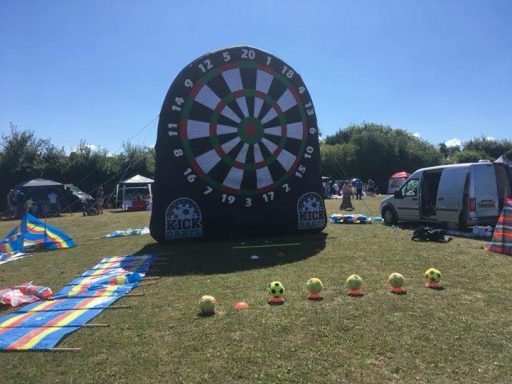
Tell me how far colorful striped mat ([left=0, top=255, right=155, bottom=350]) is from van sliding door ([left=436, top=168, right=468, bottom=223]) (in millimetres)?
9406

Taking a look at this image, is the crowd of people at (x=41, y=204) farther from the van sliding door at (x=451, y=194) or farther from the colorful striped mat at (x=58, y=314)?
the van sliding door at (x=451, y=194)

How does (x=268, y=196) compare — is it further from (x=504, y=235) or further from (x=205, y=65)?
(x=504, y=235)

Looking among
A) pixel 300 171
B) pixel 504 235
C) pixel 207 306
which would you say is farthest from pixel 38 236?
pixel 504 235

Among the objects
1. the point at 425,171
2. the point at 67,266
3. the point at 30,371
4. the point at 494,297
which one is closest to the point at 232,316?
the point at 30,371

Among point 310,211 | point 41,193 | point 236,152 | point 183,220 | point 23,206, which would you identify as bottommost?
point 23,206

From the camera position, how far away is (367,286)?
22.4 feet

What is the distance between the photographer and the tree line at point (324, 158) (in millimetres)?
38625

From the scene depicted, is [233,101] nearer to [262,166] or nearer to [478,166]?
[262,166]

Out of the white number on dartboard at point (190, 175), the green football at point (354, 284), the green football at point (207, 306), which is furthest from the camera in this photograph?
the white number on dartboard at point (190, 175)

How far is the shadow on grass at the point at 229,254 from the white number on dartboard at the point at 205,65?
470 cm

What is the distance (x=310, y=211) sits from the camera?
39.8ft

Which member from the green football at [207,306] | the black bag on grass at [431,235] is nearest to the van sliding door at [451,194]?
the black bag on grass at [431,235]

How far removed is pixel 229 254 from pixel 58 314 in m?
4.68

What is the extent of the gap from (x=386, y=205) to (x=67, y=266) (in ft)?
36.7
